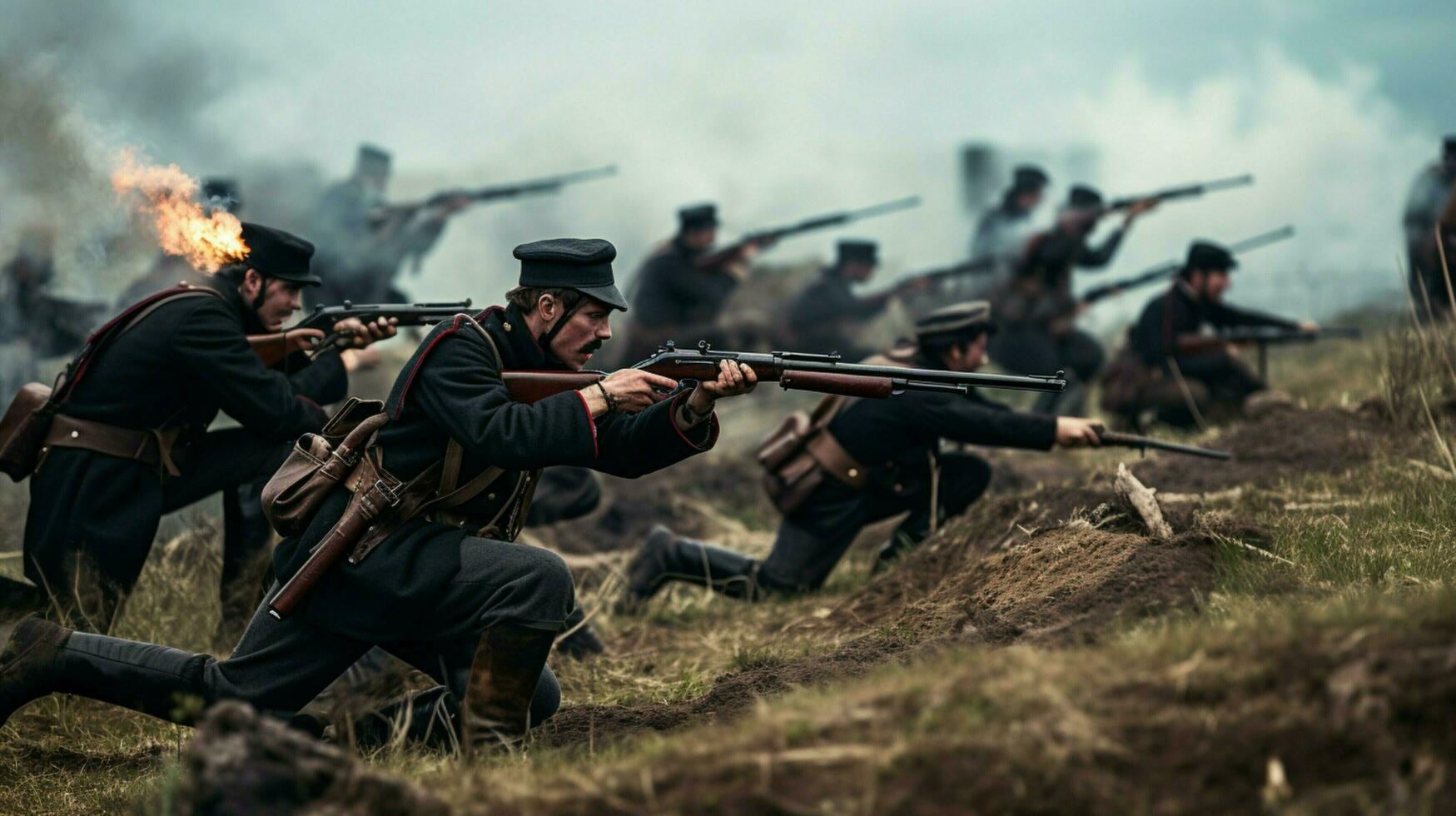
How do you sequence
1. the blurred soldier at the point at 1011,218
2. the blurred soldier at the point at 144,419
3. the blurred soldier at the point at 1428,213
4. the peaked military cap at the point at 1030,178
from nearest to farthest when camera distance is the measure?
the blurred soldier at the point at 144,419 < the blurred soldier at the point at 1428,213 < the blurred soldier at the point at 1011,218 < the peaked military cap at the point at 1030,178

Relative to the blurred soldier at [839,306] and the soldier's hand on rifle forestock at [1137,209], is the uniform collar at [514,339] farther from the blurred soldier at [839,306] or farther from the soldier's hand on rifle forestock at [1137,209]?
the blurred soldier at [839,306]

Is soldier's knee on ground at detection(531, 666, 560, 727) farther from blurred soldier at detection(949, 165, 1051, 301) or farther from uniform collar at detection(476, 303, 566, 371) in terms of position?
blurred soldier at detection(949, 165, 1051, 301)

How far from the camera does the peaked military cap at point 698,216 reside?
49.8 ft

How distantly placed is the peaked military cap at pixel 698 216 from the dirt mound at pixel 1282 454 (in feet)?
23.3

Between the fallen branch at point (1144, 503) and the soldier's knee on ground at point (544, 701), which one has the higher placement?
the fallen branch at point (1144, 503)

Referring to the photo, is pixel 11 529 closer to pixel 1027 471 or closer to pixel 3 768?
pixel 3 768

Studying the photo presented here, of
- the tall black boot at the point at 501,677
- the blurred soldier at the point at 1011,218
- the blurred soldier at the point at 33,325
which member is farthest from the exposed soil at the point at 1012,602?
the blurred soldier at the point at 1011,218

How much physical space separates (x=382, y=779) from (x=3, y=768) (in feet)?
8.36

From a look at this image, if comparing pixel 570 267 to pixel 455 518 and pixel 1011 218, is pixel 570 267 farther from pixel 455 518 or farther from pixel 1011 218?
pixel 1011 218

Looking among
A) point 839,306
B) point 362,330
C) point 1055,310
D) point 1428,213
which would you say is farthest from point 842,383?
point 839,306

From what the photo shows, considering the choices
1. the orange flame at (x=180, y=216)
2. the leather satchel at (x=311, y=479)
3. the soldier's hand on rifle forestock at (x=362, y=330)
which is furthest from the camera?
the soldier's hand on rifle forestock at (x=362, y=330)

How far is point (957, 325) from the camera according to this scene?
7.70m

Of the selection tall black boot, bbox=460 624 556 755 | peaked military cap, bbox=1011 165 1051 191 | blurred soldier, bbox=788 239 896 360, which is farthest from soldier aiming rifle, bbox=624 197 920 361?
tall black boot, bbox=460 624 556 755

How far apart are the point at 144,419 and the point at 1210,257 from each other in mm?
9129
